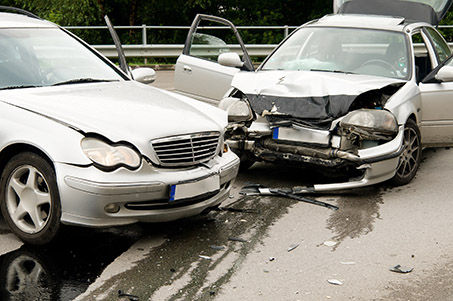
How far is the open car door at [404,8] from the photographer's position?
415 inches

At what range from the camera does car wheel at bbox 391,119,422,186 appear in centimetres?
758

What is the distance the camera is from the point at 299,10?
28.4 meters

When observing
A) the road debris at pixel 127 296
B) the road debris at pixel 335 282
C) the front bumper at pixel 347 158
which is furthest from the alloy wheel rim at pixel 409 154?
the road debris at pixel 127 296

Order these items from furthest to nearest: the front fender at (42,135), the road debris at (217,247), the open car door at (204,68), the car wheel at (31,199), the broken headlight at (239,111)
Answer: the open car door at (204,68), the broken headlight at (239,111), the road debris at (217,247), the car wheel at (31,199), the front fender at (42,135)

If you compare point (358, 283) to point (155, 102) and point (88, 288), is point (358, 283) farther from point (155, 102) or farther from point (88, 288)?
point (155, 102)

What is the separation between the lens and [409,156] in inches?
303

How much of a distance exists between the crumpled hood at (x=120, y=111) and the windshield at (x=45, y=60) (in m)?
0.20

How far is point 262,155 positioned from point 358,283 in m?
2.74

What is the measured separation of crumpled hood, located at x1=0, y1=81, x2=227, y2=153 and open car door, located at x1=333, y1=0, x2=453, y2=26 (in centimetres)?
505

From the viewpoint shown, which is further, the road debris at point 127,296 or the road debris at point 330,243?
the road debris at point 330,243

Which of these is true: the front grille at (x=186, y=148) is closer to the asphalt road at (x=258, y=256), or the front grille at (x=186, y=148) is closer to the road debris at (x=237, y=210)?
the asphalt road at (x=258, y=256)

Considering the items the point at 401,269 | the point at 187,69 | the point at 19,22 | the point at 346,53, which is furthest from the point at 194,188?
the point at 187,69

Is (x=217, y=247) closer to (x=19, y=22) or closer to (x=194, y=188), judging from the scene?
(x=194, y=188)

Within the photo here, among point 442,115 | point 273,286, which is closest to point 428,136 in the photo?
point 442,115
